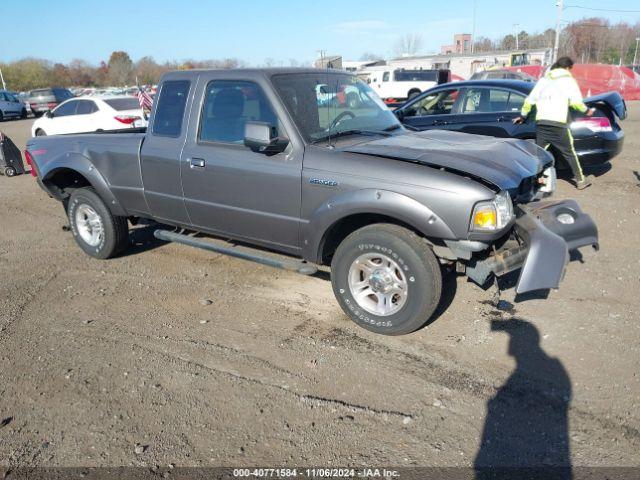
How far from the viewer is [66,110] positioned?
48.1 ft

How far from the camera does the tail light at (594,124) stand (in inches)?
304

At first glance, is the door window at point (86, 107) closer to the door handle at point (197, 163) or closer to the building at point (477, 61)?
the door handle at point (197, 163)

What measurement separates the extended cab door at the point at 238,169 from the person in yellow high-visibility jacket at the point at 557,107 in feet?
15.5

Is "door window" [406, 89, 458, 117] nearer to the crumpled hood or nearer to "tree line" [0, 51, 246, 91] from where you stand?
the crumpled hood

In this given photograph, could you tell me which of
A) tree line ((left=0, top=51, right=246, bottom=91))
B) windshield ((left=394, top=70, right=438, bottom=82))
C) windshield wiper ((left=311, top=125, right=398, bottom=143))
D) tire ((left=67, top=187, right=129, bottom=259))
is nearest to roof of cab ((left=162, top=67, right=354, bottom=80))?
windshield wiper ((left=311, top=125, right=398, bottom=143))

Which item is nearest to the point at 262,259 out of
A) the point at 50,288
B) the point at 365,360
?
the point at 365,360

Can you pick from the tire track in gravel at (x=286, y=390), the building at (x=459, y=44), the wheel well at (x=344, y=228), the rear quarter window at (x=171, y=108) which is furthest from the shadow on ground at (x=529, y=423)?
the building at (x=459, y=44)

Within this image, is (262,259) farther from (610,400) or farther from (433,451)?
(610,400)

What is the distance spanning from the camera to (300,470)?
2600mm

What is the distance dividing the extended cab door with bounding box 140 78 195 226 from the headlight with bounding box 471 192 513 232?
8.73 ft

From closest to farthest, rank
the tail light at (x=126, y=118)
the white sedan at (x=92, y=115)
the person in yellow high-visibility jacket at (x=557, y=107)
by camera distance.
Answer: the person in yellow high-visibility jacket at (x=557, y=107) → the tail light at (x=126, y=118) → the white sedan at (x=92, y=115)

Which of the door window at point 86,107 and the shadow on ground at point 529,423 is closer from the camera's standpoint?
the shadow on ground at point 529,423

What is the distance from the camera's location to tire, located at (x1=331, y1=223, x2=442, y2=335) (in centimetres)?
357

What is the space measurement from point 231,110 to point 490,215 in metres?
2.35
